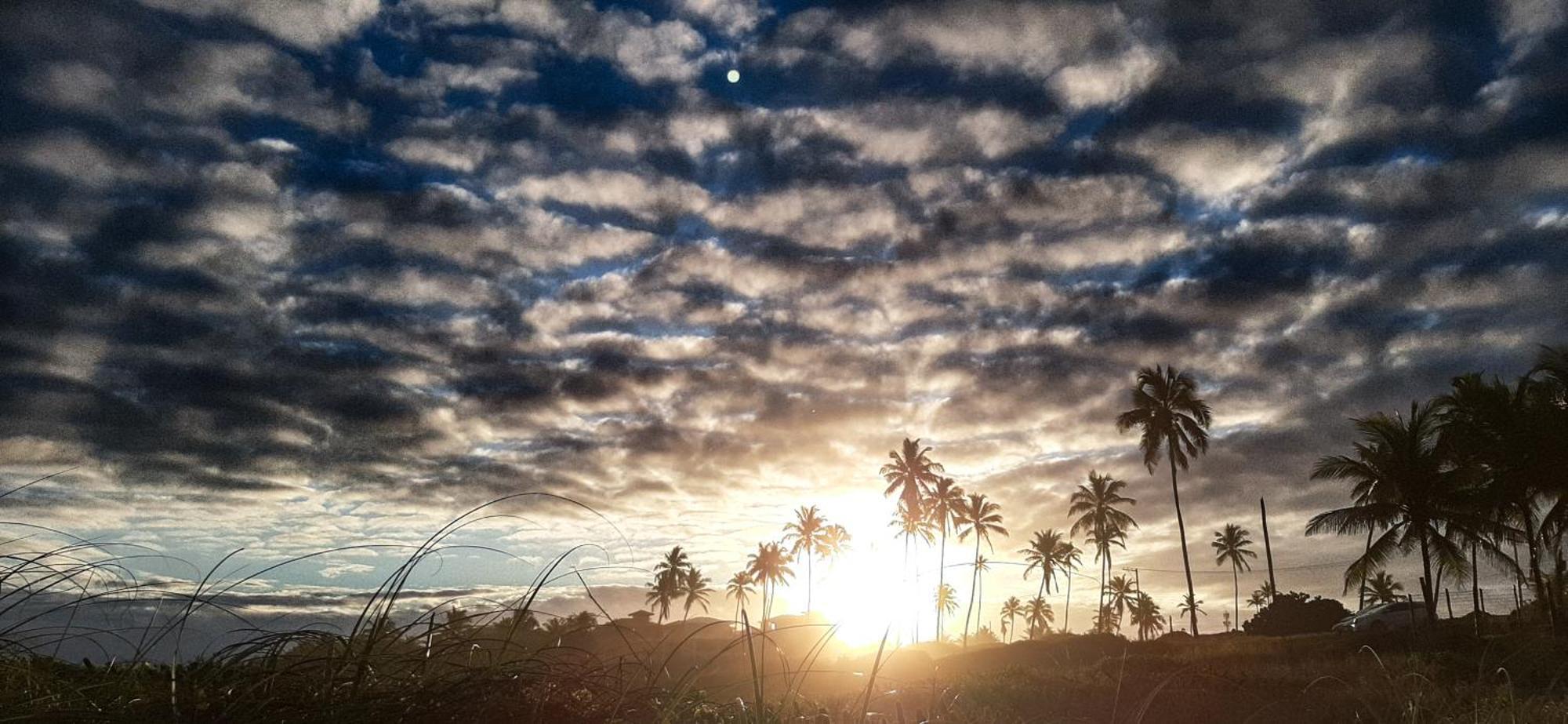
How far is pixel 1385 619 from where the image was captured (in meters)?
40.8

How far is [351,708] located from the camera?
7.96 ft

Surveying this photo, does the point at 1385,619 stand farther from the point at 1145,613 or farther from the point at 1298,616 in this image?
the point at 1145,613

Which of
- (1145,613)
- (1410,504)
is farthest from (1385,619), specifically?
(1145,613)

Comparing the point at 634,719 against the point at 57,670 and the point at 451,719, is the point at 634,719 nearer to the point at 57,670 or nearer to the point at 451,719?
the point at 451,719

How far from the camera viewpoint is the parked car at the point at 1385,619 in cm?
3944

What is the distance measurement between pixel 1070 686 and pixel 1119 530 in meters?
53.6

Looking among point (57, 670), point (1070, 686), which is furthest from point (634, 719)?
point (1070, 686)

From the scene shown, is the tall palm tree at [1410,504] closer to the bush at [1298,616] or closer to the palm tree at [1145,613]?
the bush at [1298,616]

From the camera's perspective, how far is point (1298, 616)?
47969mm

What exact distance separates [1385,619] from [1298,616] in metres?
7.37

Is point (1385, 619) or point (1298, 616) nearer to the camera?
point (1385, 619)

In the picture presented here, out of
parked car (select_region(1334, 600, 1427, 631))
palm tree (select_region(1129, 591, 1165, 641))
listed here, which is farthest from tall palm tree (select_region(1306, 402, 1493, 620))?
palm tree (select_region(1129, 591, 1165, 641))

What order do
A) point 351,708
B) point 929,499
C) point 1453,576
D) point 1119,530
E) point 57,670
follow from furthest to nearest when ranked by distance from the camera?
1. point 929,499
2. point 1119,530
3. point 1453,576
4. point 57,670
5. point 351,708

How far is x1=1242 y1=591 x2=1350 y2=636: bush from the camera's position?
47.3 metres
